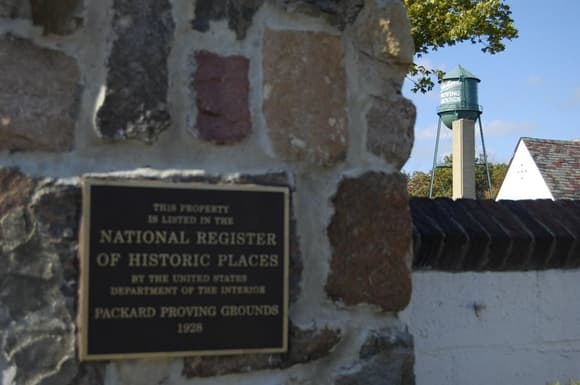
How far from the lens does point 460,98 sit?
802 inches

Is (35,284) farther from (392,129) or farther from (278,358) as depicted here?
(392,129)

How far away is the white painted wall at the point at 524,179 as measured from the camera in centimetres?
1796

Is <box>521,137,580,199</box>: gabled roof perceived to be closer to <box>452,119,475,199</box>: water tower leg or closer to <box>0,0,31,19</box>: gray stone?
<box>452,119,475,199</box>: water tower leg

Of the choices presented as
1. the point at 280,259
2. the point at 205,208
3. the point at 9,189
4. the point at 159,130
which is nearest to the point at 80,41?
the point at 159,130

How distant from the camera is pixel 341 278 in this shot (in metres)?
1.98

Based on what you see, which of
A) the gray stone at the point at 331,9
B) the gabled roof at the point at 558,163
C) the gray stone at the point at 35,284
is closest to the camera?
the gray stone at the point at 35,284

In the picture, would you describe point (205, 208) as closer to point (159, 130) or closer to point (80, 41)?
point (159, 130)

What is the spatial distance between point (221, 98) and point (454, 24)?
7.28 meters

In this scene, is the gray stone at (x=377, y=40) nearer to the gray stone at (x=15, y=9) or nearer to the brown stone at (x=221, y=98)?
the brown stone at (x=221, y=98)

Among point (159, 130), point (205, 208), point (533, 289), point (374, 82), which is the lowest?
point (533, 289)

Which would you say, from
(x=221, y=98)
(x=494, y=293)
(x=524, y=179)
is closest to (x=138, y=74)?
(x=221, y=98)

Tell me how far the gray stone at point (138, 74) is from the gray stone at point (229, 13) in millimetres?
90

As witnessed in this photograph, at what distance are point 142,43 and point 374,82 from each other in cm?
67

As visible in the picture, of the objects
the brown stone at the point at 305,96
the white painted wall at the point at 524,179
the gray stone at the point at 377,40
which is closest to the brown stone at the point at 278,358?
the brown stone at the point at 305,96
